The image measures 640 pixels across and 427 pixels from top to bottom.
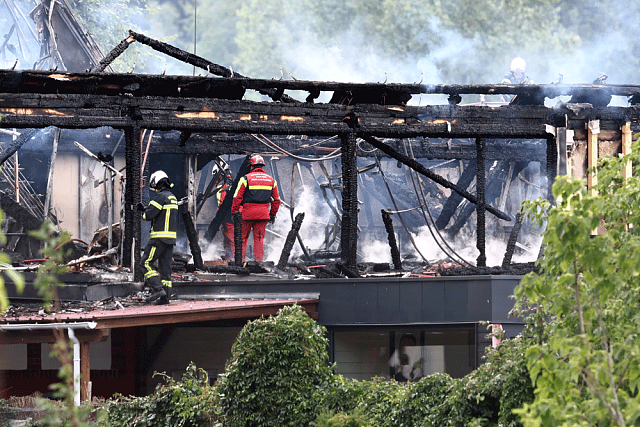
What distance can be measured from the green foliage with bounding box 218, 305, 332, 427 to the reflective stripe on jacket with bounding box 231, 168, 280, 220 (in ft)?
18.1

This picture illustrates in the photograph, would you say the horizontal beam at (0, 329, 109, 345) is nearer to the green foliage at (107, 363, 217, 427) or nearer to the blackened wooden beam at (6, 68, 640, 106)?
the green foliage at (107, 363, 217, 427)

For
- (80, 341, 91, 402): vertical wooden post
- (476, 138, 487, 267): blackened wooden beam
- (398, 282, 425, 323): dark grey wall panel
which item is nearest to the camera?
(80, 341, 91, 402): vertical wooden post

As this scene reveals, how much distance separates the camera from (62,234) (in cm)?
285

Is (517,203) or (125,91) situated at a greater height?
(125,91)

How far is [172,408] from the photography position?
26.6ft

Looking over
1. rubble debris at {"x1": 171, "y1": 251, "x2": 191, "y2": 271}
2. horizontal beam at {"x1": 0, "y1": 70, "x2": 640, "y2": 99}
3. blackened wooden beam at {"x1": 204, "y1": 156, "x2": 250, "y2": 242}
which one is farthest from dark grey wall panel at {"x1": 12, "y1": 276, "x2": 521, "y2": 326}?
blackened wooden beam at {"x1": 204, "y1": 156, "x2": 250, "y2": 242}

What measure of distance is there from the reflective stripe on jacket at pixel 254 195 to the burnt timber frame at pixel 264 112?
1578 mm

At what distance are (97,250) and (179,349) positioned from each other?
7.51 ft

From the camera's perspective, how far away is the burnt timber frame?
11.0m

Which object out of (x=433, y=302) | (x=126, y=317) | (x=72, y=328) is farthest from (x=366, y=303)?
(x=72, y=328)

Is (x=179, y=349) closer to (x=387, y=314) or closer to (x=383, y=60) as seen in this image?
(x=387, y=314)

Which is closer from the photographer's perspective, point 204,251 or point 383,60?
point 204,251

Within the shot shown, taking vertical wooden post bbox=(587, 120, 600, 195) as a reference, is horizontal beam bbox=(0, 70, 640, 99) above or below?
above

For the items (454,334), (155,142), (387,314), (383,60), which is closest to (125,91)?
(155,142)
